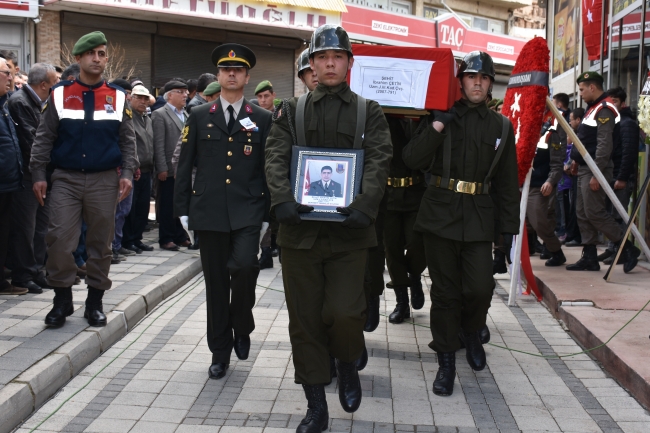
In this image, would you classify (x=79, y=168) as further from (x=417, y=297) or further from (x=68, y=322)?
(x=417, y=297)

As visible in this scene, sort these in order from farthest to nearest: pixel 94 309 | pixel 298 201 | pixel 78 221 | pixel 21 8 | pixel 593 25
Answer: pixel 21 8, pixel 593 25, pixel 94 309, pixel 78 221, pixel 298 201

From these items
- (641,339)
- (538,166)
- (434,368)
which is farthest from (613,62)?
(434,368)

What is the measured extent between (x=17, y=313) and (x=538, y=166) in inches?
253

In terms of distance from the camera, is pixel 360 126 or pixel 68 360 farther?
pixel 68 360

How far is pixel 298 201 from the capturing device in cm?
448

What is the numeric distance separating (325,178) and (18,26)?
18.3 meters

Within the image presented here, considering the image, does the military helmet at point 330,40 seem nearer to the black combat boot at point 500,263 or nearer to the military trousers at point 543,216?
the black combat boot at point 500,263

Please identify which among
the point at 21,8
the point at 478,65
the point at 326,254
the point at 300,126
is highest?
the point at 21,8

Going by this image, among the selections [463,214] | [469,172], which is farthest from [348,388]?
[469,172]

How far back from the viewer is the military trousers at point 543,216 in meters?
10.0

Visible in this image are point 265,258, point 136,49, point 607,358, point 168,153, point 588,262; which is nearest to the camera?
point 607,358

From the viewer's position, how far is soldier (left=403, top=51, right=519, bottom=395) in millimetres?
5449

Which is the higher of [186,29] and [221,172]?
[186,29]

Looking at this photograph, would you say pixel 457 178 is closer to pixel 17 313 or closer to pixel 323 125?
pixel 323 125
